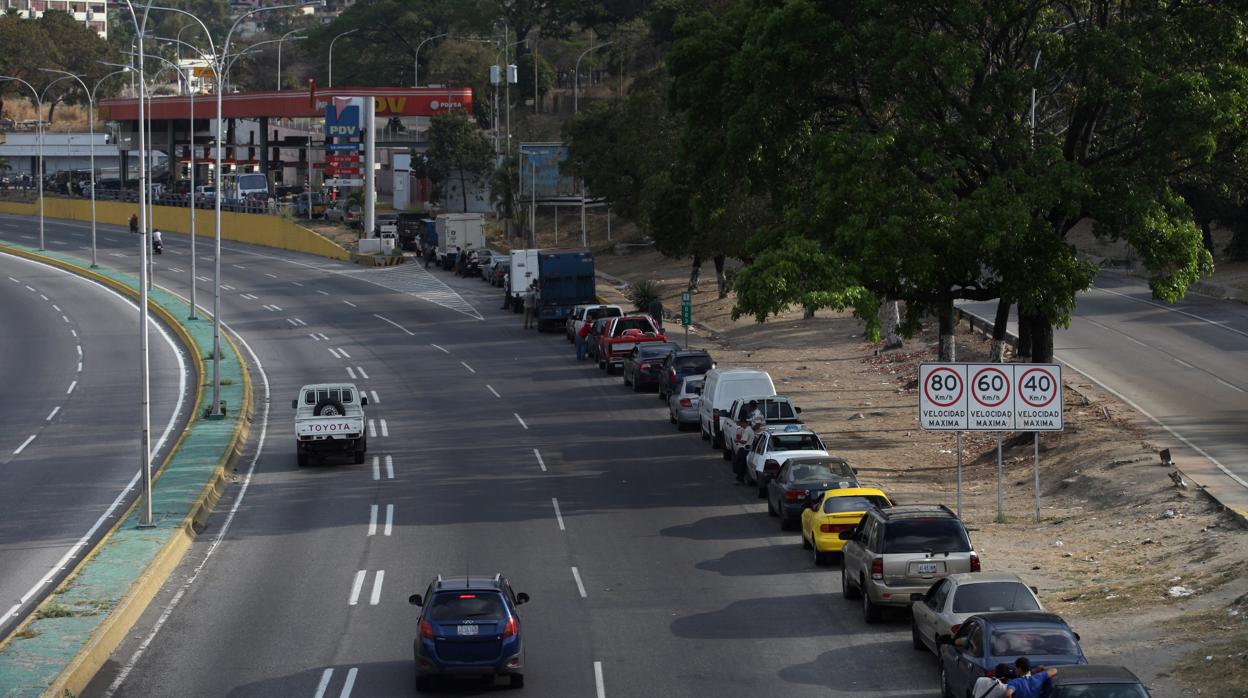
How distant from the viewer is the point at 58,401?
155ft

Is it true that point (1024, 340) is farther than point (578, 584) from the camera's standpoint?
Yes

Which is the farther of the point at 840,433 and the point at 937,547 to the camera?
the point at 840,433

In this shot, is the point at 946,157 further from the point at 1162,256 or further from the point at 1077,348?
the point at 1077,348

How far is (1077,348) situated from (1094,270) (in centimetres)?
1686

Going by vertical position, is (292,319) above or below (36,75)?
below

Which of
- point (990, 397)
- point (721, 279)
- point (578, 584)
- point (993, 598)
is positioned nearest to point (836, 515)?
point (578, 584)

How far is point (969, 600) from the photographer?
1802 cm

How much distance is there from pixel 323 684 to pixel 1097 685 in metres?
9.37

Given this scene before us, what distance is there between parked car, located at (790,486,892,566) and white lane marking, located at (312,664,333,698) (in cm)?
901

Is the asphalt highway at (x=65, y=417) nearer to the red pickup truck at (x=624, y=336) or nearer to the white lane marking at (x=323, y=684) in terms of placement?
the white lane marking at (x=323, y=684)

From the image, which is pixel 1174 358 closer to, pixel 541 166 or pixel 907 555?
pixel 907 555

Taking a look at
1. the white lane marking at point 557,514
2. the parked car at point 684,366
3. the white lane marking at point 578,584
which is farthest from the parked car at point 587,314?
the white lane marking at point 578,584

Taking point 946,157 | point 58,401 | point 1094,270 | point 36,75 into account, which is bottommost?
point 58,401

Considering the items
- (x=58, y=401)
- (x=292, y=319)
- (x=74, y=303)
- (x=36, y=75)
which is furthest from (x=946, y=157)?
(x=36, y=75)
